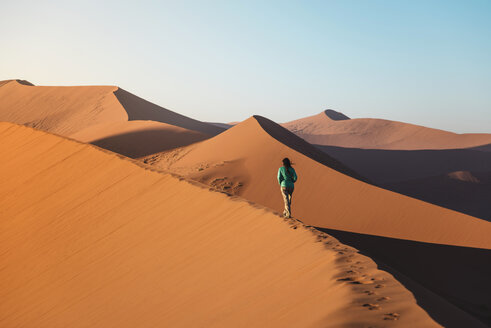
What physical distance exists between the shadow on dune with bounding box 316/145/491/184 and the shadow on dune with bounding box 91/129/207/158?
17.5 metres

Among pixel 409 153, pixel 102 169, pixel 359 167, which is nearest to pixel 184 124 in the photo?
pixel 359 167

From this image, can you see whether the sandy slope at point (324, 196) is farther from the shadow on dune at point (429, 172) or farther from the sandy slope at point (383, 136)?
the sandy slope at point (383, 136)

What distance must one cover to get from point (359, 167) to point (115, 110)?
24.6m

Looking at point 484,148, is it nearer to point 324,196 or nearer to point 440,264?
point 324,196

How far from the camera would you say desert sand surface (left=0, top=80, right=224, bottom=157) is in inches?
1648

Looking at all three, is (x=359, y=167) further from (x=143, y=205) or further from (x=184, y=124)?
(x=143, y=205)

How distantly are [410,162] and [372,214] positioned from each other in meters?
32.1

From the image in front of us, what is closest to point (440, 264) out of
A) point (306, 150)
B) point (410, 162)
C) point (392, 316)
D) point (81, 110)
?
point (392, 316)

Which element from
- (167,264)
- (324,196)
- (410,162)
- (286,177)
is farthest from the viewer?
(410,162)

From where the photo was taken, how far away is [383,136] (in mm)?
67562

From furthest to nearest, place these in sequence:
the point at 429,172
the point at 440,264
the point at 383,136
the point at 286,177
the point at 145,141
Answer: the point at 383,136 → the point at 429,172 → the point at 145,141 → the point at 440,264 → the point at 286,177

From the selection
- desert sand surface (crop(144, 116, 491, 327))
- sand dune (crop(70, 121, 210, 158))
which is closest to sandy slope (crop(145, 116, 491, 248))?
desert sand surface (crop(144, 116, 491, 327))

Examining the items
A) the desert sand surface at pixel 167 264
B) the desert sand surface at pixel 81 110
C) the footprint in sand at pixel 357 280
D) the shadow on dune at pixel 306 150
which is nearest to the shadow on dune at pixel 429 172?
the shadow on dune at pixel 306 150

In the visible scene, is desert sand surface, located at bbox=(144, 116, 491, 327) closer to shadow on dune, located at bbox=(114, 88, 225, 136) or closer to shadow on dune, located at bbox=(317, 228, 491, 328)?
shadow on dune, located at bbox=(317, 228, 491, 328)
